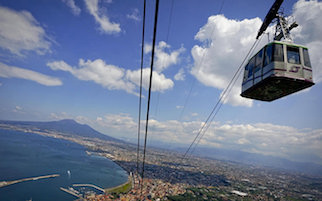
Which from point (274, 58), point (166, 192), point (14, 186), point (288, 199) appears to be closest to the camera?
point (274, 58)

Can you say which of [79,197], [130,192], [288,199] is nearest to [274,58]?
[79,197]

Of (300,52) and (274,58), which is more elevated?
(300,52)

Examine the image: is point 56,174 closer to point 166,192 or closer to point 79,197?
point 79,197

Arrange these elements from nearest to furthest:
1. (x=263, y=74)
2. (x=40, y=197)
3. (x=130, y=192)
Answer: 1. (x=263, y=74)
2. (x=40, y=197)
3. (x=130, y=192)

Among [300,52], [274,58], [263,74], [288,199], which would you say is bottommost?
[288,199]

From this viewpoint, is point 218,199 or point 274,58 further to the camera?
point 218,199

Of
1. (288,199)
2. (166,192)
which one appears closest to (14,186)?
(166,192)
